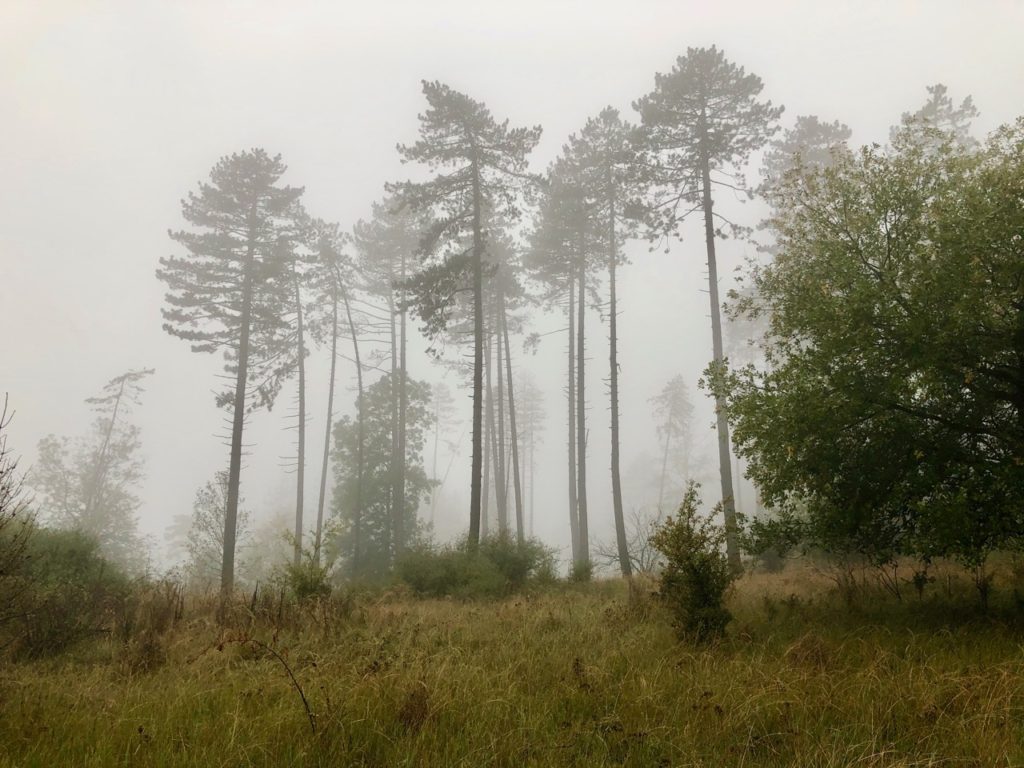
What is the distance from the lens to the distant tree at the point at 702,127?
16766 millimetres

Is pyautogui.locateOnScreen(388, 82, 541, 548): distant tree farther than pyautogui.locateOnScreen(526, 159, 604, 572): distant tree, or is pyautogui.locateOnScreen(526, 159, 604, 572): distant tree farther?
pyautogui.locateOnScreen(526, 159, 604, 572): distant tree

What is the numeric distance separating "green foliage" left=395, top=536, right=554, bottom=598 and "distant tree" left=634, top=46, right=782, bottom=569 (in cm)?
947

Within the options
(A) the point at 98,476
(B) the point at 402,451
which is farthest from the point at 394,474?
(A) the point at 98,476

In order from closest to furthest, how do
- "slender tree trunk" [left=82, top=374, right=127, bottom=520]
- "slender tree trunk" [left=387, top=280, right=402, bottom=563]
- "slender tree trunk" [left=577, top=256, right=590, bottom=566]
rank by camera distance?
"slender tree trunk" [left=577, top=256, right=590, bottom=566] → "slender tree trunk" [left=387, top=280, right=402, bottom=563] → "slender tree trunk" [left=82, top=374, right=127, bottom=520]

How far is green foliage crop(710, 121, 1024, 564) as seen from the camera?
5875mm

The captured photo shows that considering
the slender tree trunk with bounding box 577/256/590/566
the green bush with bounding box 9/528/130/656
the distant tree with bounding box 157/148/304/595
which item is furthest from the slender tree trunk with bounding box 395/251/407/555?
the green bush with bounding box 9/528/130/656

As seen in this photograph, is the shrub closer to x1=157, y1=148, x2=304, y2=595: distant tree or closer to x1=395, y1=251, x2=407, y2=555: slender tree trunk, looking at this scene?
x1=395, y1=251, x2=407, y2=555: slender tree trunk

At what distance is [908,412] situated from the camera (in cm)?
645

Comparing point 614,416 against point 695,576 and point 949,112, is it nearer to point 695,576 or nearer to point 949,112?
point 695,576

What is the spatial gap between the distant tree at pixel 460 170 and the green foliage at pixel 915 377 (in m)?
11.4

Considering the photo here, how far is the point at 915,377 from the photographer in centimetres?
679

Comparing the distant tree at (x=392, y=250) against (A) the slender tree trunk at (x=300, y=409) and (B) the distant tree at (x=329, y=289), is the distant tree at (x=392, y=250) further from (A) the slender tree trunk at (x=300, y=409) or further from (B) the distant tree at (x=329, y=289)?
(A) the slender tree trunk at (x=300, y=409)

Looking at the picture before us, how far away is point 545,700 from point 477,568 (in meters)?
9.41

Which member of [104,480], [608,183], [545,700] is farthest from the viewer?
[104,480]
